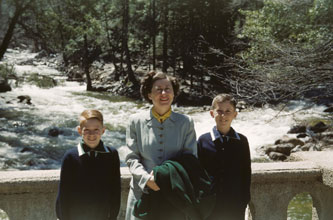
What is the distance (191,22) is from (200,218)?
928 inches

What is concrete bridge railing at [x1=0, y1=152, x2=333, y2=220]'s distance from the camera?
2467 mm

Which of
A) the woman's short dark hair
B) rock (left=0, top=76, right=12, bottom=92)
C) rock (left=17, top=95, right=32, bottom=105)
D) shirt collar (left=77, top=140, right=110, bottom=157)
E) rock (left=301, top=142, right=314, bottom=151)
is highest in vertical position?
the woman's short dark hair

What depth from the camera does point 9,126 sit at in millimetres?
13734

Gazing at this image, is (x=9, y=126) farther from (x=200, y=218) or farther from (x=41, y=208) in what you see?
(x=200, y=218)

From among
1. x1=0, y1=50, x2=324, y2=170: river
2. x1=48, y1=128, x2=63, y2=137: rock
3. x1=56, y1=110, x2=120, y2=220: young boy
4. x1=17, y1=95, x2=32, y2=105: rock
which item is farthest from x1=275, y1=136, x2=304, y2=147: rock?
x1=17, y1=95, x2=32, y2=105: rock

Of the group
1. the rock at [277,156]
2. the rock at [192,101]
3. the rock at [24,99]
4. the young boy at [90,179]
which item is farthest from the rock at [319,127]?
the rock at [24,99]

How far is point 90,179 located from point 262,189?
1392 mm

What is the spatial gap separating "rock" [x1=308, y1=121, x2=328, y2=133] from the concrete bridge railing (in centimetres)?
1118

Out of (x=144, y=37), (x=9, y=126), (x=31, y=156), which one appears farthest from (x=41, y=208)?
(x=144, y=37)

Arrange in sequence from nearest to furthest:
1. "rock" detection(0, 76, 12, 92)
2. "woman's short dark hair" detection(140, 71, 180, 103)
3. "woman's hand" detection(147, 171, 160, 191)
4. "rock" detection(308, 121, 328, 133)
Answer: "woman's hand" detection(147, 171, 160, 191) → "woman's short dark hair" detection(140, 71, 180, 103) → "rock" detection(308, 121, 328, 133) → "rock" detection(0, 76, 12, 92)

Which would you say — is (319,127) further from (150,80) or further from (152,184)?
(152,184)

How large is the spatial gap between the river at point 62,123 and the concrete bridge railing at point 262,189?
418 cm

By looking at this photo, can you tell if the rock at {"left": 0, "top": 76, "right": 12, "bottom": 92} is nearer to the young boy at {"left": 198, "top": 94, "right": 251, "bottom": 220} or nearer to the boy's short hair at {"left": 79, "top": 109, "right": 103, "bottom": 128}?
the boy's short hair at {"left": 79, "top": 109, "right": 103, "bottom": 128}

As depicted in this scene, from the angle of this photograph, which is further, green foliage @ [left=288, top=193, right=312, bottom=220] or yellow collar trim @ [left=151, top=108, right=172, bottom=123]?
green foliage @ [left=288, top=193, right=312, bottom=220]
